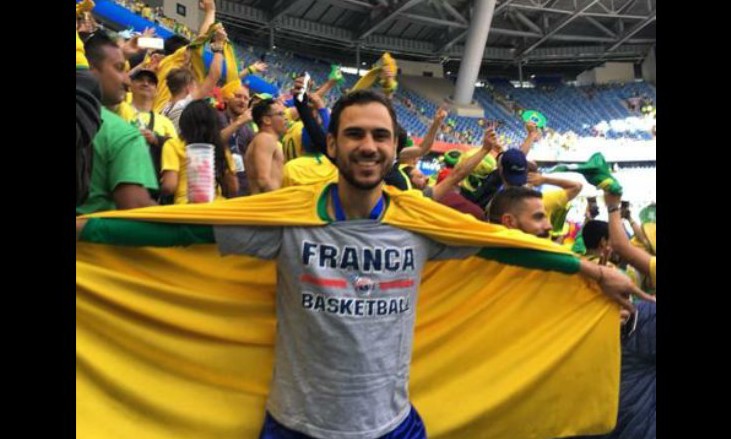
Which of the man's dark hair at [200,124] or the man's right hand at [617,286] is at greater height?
the man's dark hair at [200,124]

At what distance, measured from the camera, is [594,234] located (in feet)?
12.1

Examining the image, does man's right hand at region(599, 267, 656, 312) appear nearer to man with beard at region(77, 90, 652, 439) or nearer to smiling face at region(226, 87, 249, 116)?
man with beard at region(77, 90, 652, 439)

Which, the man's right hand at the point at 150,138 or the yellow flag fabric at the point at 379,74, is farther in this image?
the yellow flag fabric at the point at 379,74

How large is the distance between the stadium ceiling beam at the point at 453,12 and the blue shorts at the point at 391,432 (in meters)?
28.8

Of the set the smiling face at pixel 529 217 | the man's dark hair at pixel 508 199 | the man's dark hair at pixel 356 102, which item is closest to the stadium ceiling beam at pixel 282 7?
the man's dark hair at pixel 508 199

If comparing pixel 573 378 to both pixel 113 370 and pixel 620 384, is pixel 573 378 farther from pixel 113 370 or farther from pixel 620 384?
pixel 113 370

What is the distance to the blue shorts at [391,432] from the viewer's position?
7.13 ft

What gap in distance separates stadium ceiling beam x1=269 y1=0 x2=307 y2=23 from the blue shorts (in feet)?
84.7

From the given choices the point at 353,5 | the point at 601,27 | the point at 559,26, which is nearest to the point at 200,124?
the point at 353,5

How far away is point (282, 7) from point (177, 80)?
23.0m

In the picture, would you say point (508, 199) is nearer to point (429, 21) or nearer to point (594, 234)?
point (594, 234)

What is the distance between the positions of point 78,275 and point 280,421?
0.85 m

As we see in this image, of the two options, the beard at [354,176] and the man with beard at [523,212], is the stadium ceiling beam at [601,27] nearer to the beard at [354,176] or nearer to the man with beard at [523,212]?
the man with beard at [523,212]

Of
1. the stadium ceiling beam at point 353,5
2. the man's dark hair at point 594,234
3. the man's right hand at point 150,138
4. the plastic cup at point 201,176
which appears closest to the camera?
the plastic cup at point 201,176
